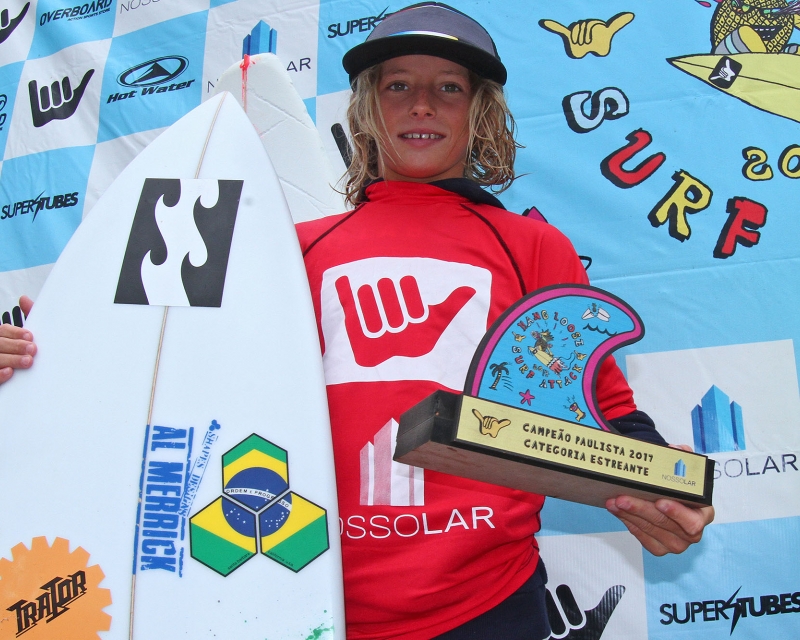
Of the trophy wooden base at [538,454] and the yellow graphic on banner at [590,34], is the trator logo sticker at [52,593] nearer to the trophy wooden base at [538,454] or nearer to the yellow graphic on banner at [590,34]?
the trophy wooden base at [538,454]

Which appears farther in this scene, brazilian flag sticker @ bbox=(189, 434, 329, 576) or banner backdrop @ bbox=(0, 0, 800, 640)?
banner backdrop @ bbox=(0, 0, 800, 640)

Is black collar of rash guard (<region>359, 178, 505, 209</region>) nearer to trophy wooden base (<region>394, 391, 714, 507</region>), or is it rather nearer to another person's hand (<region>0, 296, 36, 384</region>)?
trophy wooden base (<region>394, 391, 714, 507</region>)

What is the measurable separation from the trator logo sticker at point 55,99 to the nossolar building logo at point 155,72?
0.45 feet

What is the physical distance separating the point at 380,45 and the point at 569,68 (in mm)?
828

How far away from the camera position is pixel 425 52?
123 cm

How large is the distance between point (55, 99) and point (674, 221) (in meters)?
1.80

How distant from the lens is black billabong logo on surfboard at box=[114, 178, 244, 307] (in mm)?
1344

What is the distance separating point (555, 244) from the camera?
118 centimetres

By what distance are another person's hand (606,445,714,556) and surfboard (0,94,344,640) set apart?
38 cm

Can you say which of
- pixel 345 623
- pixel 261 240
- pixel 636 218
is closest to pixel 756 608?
pixel 636 218

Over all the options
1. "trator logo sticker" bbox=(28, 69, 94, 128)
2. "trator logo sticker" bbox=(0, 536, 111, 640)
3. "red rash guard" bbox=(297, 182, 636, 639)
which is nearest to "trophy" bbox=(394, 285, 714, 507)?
"red rash guard" bbox=(297, 182, 636, 639)

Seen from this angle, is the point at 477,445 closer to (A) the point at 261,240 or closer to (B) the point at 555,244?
(B) the point at 555,244

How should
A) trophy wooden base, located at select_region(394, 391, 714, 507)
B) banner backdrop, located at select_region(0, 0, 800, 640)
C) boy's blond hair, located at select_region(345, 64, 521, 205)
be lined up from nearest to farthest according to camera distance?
trophy wooden base, located at select_region(394, 391, 714, 507) < boy's blond hair, located at select_region(345, 64, 521, 205) < banner backdrop, located at select_region(0, 0, 800, 640)

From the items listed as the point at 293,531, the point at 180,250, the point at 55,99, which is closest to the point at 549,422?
the point at 293,531
